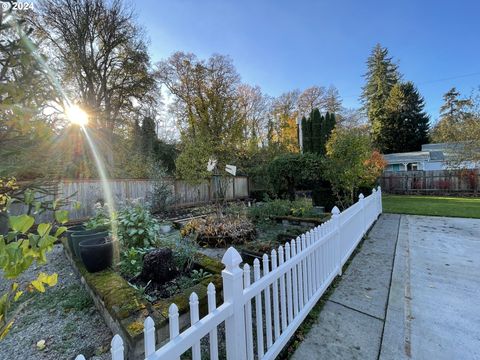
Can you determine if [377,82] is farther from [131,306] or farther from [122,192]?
[131,306]

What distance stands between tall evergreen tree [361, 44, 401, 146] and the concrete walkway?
24306 mm

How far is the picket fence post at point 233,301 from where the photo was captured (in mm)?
1539

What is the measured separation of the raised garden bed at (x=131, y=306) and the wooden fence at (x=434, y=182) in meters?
16.4

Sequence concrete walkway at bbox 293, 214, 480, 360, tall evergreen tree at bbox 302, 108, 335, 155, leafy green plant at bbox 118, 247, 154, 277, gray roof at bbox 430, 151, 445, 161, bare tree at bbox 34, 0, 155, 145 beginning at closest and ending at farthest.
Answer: concrete walkway at bbox 293, 214, 480, 360, leafy green plant at bbox 118, 247, 154, 277, bare tree at bbox 34, 0, 155, 145, tall evergreen tree at bbox 302, 108, 335, 155, gray roof at bbox 430, 151, 445, 161

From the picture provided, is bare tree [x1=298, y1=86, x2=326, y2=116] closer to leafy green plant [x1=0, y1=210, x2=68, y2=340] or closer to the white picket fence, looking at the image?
the white picket fence

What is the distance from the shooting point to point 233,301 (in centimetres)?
154

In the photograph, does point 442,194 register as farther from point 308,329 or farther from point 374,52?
point 374,52

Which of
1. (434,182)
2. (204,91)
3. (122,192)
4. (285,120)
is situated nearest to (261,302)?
(122,192)

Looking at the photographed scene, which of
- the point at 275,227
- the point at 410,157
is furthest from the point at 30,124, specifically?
the point at 410,157

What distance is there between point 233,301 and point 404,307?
221 centimetres

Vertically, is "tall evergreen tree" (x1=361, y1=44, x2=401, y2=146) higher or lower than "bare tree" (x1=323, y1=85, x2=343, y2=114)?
higher

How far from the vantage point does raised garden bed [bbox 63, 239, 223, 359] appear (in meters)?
1.82

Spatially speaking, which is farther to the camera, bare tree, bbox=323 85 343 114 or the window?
bare tree, bbox=323 85 343 114

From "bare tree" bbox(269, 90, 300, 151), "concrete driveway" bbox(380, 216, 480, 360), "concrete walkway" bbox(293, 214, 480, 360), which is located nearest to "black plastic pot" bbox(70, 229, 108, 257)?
"concrete walkway" bbox(293, 214, 480, 360)
